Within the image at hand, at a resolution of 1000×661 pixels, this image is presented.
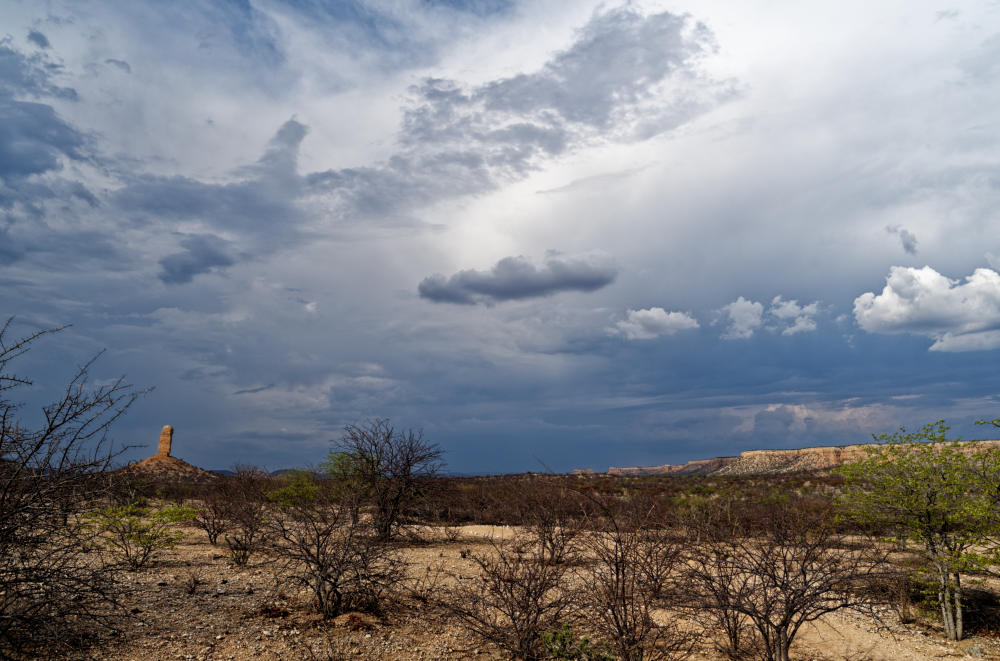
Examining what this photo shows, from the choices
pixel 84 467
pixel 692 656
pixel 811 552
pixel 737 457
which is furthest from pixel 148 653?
pixel 737 457

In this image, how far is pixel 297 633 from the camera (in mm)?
9055

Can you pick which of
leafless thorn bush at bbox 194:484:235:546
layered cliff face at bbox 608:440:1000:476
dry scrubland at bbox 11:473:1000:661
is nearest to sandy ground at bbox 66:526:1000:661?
dry scrubland at bbox 11:473:1000:661

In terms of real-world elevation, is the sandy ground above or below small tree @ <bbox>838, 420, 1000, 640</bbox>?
below

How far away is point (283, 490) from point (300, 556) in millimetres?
15792

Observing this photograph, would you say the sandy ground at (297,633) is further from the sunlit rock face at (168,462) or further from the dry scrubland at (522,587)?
the sunlit rock face at (168,462)

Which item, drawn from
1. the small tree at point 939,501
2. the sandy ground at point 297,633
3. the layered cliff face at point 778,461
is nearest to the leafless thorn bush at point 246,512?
the sandy ground at point 297,633

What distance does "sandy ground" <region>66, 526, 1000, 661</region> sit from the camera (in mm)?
8398

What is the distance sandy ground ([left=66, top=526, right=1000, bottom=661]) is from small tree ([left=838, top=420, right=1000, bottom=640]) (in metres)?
1.39

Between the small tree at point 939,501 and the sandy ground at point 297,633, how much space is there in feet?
4.58

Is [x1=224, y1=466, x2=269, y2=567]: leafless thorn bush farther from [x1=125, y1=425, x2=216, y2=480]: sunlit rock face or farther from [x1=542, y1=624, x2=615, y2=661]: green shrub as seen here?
[x1=125, y1=425, x2=216, y2=480]: sunlit rock face

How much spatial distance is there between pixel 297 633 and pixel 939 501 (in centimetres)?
1126

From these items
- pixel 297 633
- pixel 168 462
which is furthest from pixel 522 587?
pixel 168 462

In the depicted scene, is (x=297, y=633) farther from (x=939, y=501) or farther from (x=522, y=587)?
(x=939, y=501)

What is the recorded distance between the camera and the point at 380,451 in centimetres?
1952
